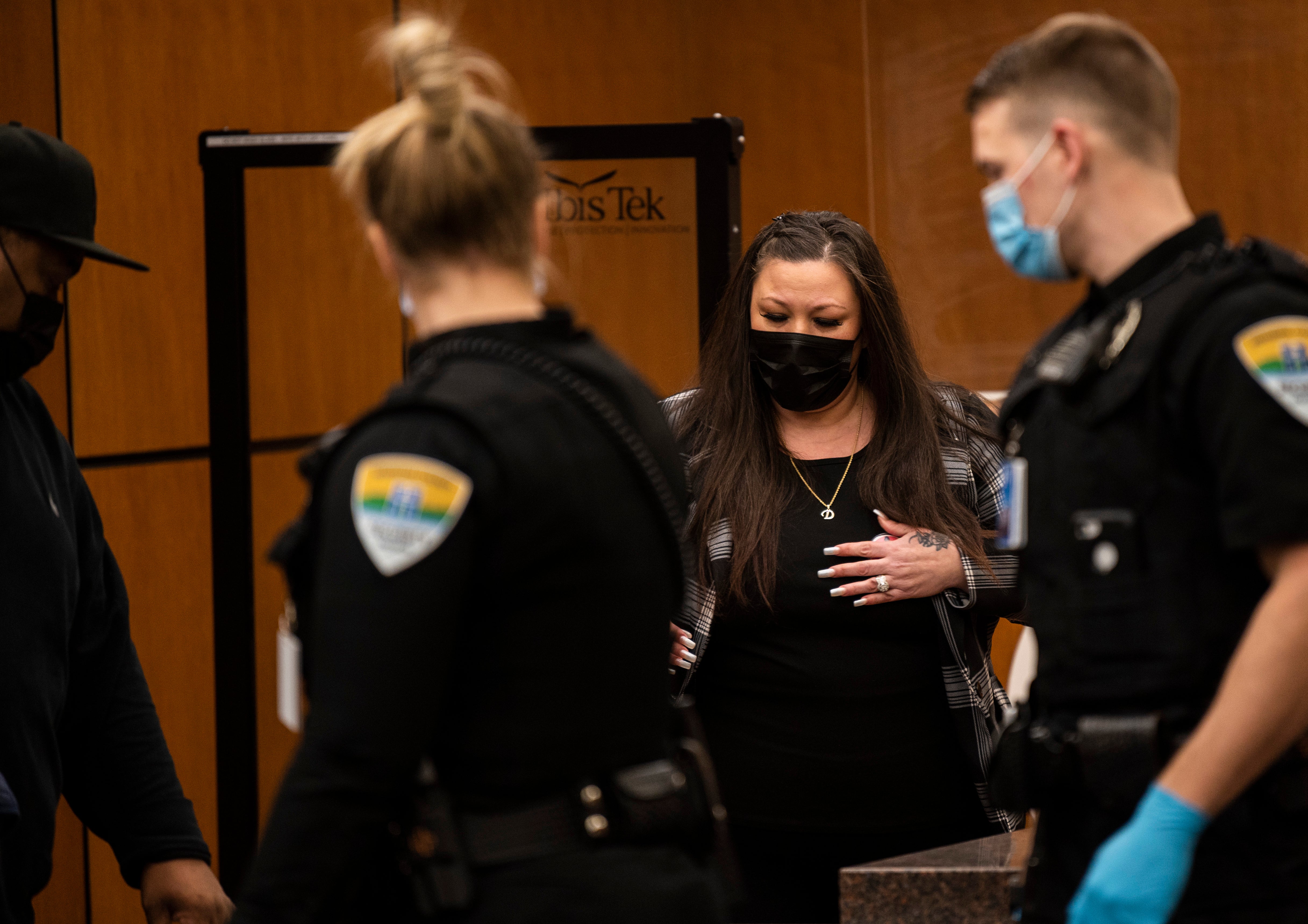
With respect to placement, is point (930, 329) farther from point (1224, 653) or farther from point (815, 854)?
point (1224, 653)

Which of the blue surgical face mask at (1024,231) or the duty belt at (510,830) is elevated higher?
the blue surgical face mask at (1024,231)

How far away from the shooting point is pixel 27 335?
1.74 metres

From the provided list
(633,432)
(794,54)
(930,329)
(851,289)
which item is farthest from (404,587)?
(794,54)

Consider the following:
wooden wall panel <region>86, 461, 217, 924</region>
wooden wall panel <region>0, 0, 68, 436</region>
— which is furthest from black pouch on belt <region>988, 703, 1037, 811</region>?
wooden wall panel <region>86, 461, 217, 924</region>

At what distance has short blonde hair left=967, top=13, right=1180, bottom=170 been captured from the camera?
1265 millimetres

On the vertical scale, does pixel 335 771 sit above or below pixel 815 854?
above

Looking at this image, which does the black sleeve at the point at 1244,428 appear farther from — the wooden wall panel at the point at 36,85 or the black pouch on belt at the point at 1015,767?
the wooden wall panel at the point at 36,85

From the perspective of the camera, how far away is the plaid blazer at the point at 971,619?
79.4 inches

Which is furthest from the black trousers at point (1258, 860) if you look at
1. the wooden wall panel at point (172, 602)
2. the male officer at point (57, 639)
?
the wooden wall panel at point (172, 602)

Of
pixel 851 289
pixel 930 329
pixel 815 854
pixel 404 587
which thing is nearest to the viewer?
pixel 404 587

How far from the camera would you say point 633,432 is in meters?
1.16

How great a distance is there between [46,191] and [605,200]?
1496 millimetres

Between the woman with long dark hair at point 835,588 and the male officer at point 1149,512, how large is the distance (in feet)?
2.23

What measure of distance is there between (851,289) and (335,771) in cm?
136
